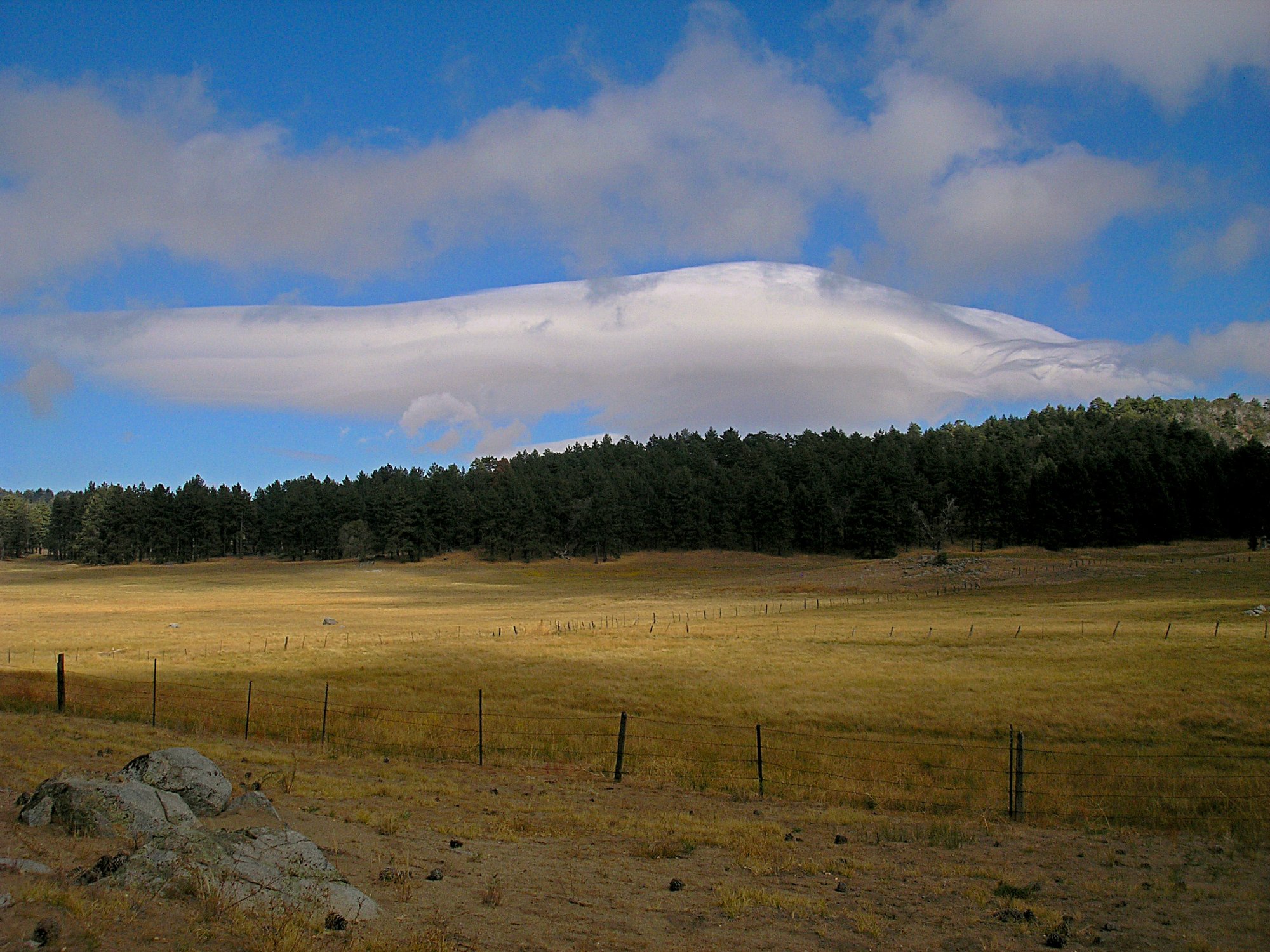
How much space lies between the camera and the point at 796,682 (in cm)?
3238

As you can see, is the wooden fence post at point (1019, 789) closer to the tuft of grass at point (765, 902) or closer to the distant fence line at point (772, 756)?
the distant fence line at point (772, 756)

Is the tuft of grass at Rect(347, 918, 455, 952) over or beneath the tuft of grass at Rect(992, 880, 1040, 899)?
over

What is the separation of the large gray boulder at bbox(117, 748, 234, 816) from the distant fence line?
854 centimetres

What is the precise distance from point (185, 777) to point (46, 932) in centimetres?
588

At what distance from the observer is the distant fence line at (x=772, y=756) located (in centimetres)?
1730

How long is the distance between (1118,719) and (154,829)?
87.1ft

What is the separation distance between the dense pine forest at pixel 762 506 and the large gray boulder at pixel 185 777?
376ft

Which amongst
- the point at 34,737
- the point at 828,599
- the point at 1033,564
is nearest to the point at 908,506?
the point at 1033,564

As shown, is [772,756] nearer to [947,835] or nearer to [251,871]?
[947,835]

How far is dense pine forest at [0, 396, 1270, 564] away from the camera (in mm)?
129625

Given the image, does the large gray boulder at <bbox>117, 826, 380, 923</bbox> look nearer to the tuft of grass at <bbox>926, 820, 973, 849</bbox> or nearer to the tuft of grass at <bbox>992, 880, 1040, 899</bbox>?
the tuft of grass at <bbox>992, 880, 1040, 899</bbox>

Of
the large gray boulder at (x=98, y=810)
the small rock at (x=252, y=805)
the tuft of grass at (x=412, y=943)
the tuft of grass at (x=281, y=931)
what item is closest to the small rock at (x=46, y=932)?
the tuft of grass at (x=281, y=931)

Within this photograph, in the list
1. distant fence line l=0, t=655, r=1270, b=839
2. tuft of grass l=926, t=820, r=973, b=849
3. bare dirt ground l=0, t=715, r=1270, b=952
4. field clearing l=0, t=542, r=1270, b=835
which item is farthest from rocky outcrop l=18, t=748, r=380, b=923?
field clearing l=0, t=542, r=1270, b=835

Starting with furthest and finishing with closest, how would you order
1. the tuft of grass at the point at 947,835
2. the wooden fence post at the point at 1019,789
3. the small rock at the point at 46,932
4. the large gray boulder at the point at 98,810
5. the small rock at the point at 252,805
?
the wooden fence post at the point at 1019,789, the tuft of grass at the point at 947,835, the small rock at the point at 252,805, the large gray boulder at the point at 98,810, the small rock at the point at 46,932
